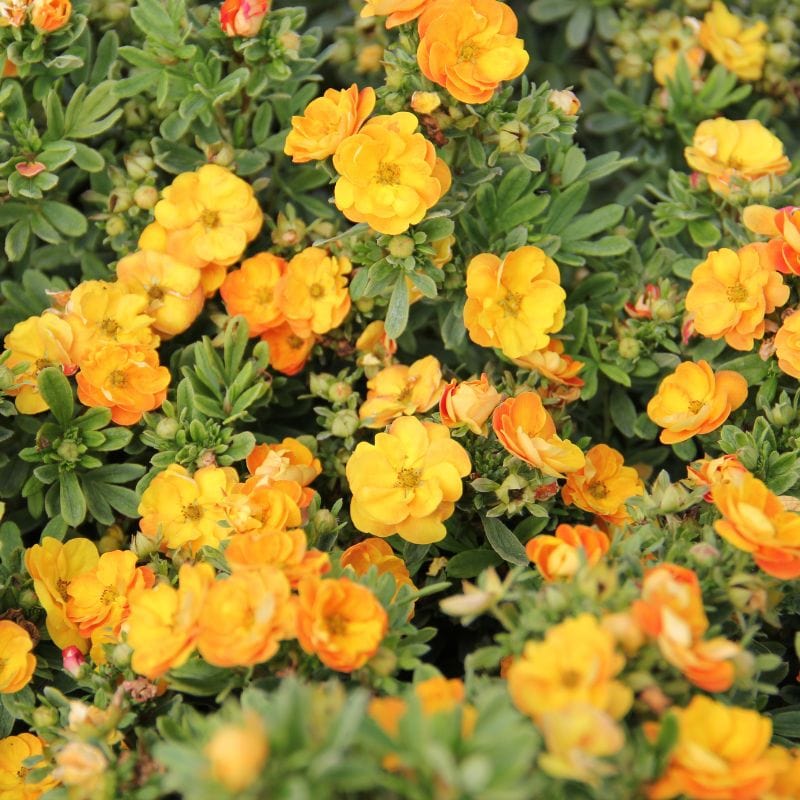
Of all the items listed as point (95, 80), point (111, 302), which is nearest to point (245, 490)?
point (111, 302)

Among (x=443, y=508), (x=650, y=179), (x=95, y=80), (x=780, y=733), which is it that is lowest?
(x=780, y=733)

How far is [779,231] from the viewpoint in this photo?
2.16m

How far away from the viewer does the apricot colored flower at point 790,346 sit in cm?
210

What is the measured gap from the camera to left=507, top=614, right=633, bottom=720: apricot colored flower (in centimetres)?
135

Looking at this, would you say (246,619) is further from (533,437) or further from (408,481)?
(533,437)

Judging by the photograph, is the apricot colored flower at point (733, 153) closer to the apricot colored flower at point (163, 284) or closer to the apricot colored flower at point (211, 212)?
the apricot colored flower at point (211, 212)

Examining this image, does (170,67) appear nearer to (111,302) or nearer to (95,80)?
(95,80)

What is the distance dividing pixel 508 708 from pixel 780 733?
81 centimetres

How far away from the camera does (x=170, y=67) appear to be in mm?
2410

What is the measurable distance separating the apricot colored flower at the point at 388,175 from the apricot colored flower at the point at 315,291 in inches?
10.3

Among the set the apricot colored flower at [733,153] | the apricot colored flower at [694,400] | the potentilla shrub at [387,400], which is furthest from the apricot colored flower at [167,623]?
the apricot colored flower at [733,153]

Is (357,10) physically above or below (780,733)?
above

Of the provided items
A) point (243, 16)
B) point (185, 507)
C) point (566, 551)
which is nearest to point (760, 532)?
point (566, 551)

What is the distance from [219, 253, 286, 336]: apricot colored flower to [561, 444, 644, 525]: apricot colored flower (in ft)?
2.45
